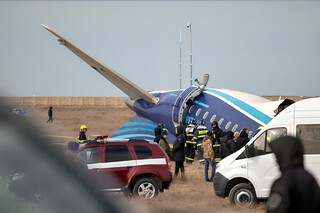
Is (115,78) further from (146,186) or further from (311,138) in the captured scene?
(311,138)

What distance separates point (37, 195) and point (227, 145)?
15112 mm

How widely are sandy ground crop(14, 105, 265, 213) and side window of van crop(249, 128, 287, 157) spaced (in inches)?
46.6

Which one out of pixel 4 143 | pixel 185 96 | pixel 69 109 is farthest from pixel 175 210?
pixel 69 109

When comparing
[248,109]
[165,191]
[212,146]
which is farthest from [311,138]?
[248,109]

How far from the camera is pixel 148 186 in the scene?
1314 centimetres

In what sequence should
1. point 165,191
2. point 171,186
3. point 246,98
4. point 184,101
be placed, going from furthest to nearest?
point 184,101 → point 246,98 → point 171,186 → point 165,191

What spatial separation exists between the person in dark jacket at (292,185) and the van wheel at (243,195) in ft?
29.8

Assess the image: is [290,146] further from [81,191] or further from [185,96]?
[185,96]

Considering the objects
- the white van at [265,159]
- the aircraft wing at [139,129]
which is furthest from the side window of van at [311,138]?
the aircraft wing at [139,129]

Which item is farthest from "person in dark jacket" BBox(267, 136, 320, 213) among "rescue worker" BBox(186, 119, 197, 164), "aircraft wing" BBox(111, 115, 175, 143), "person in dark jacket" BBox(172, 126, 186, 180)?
"aircraft wing" BBox(111, 115, 175, 143)

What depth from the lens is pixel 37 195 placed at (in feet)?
6.79

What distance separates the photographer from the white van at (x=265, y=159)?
11977 mm

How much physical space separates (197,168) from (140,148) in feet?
26.9

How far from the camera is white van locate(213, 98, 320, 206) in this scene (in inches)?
472
